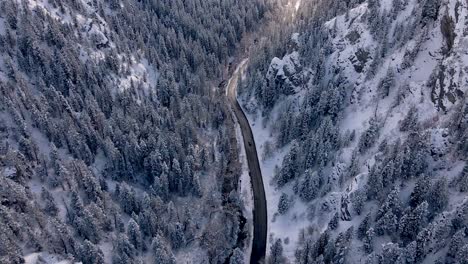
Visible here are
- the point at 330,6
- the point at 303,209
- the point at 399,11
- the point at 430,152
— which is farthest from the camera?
the point at 330,6

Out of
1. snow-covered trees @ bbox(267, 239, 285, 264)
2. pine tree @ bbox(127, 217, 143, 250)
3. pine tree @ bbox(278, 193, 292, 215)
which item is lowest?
snow-covered trees @ bbox(267, 239, 285, 264)

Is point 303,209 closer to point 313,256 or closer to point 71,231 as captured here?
point 313,256

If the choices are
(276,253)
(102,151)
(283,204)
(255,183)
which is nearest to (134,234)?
(102,151)

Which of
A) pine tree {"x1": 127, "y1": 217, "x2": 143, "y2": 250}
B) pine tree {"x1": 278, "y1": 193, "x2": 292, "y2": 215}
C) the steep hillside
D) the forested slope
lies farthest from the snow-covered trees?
pine tree {"x1": 127, "y1": 217, "x2": 143, "y2": 250}

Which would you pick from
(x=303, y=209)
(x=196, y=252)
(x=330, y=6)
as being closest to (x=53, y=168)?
(x=196, y=252)

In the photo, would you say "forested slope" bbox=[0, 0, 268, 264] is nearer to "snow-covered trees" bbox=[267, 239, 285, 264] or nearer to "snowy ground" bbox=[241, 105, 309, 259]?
"snow-covered trees" bbox=[267, 239, 285, 264]

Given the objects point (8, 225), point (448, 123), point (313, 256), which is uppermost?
point (8, 225)

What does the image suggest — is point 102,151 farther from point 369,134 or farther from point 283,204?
point 369,134
